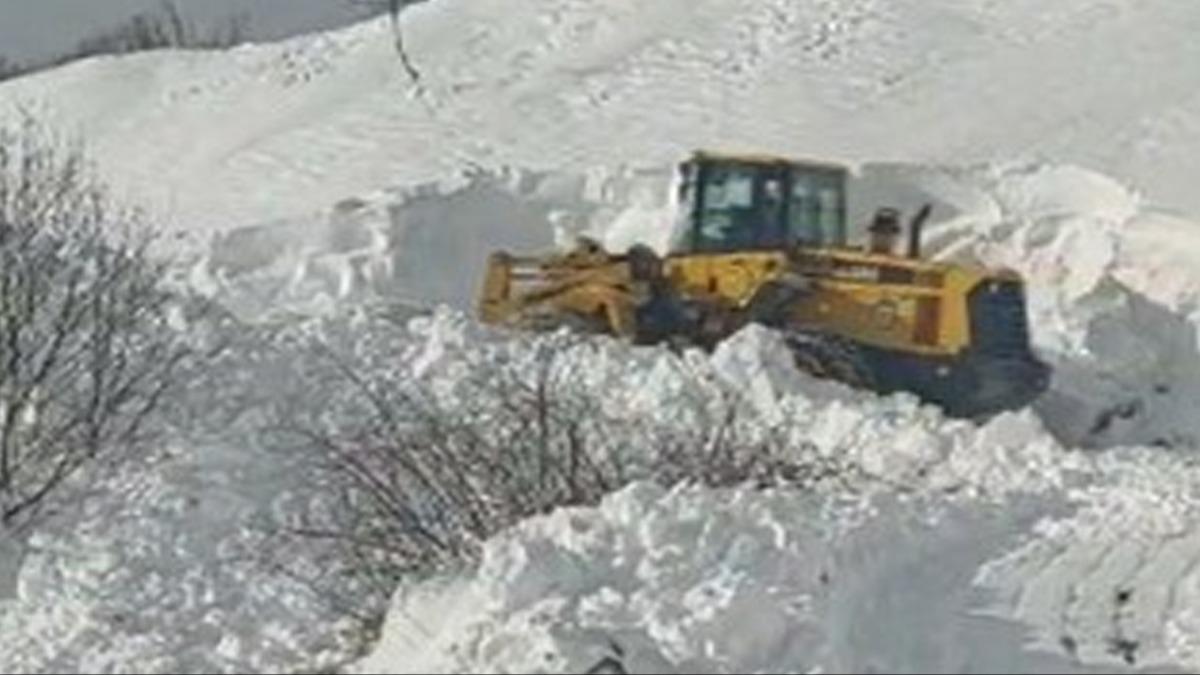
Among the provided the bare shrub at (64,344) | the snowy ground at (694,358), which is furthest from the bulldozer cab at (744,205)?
the bare shrub at (64,344)

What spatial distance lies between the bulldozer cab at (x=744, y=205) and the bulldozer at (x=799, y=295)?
11 mm

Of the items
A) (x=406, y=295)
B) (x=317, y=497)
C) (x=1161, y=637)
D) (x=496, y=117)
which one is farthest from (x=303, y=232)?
(x=1161, y=637)

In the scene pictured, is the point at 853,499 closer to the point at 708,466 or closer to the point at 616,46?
the point at 708,466

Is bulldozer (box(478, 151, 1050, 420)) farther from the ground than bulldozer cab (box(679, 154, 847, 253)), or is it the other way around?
bulldozer cab (box(679, 154, 847, 253))

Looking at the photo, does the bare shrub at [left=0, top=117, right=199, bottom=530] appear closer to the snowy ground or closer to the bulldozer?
the snowy ground

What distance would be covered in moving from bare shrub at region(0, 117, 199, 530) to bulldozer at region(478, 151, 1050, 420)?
329cm

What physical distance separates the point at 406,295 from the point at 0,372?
10982 mm

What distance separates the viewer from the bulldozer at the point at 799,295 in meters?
20.3

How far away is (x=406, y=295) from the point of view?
27.9 metres

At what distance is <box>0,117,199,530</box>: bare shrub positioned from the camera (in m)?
16.7

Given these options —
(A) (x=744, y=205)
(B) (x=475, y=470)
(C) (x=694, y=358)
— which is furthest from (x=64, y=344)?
(A) (x=744, y=205)

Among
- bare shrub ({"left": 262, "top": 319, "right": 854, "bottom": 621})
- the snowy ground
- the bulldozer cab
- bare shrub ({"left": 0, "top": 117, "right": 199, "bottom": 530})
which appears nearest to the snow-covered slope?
the snowy ground

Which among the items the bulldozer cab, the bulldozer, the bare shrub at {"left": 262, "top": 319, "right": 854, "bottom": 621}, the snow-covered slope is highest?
the bare shrub at {"left": 262, "top": 319, "right": 854, "bottom": 621}

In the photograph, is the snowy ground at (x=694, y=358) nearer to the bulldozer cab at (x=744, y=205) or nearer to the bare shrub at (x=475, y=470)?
the bare shrub at (x=475, y=470)
